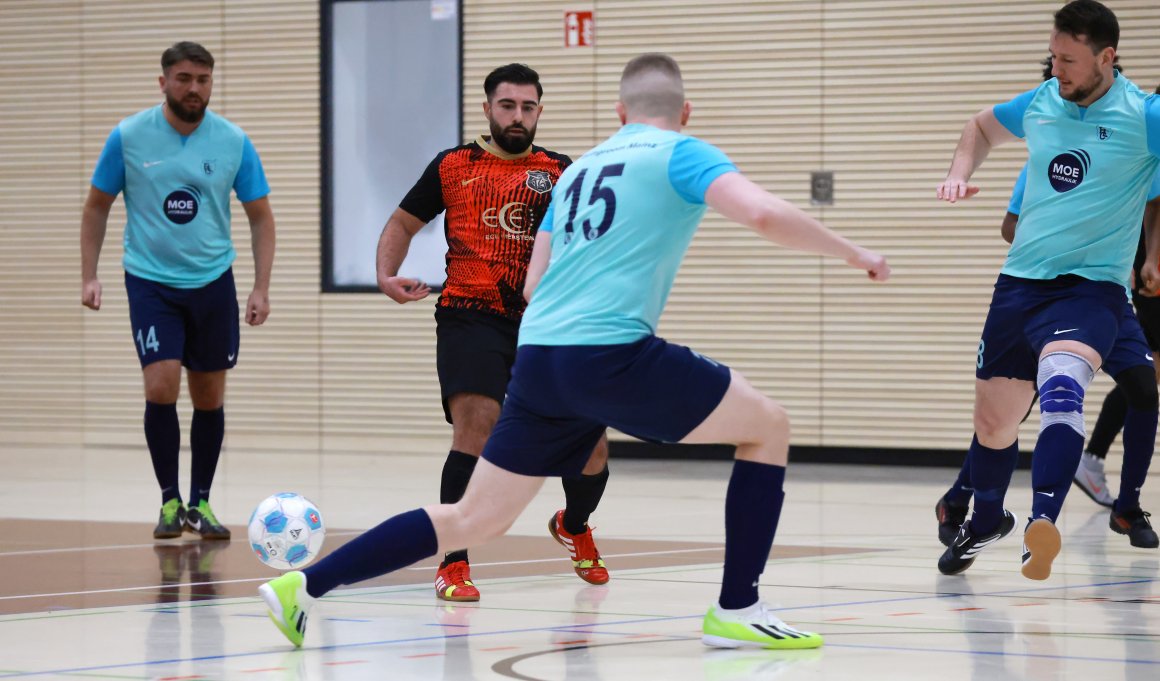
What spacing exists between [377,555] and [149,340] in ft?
12.3

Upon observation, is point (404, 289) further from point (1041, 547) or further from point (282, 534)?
point (1041, 547)

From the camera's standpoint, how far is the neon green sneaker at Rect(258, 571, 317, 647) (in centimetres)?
493

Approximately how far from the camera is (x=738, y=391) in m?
4.82

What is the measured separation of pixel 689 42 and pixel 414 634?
364 inches

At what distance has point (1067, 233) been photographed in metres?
6.30

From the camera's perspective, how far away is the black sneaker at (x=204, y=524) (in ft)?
27.3

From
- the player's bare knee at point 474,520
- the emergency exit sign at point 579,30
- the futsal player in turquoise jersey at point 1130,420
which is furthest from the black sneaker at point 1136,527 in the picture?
the emergency exit sign at point 579,30

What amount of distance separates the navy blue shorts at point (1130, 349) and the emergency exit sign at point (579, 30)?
7.07 meters

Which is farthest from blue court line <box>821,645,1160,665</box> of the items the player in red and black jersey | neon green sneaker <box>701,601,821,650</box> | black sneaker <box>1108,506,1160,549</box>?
black sneaker <box>1108,506,1160,549</box>

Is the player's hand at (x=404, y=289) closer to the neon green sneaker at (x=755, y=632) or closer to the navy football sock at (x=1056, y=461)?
the neon green sneaker at (x=755, y=632)

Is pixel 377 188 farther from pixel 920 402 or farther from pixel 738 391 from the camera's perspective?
pixel 738 391

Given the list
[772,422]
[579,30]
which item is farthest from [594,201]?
[579,30]

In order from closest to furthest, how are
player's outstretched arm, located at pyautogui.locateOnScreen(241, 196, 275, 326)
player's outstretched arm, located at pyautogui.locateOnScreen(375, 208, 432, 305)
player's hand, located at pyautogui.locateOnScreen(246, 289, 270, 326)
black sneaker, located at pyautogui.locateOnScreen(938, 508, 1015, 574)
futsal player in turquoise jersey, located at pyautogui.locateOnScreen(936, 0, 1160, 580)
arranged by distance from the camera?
1. futsal player in turquoise jersey, located at pyautogui.locateOnScreen(936, 0, 1160, 580)
2. player's outstretched arm, located at pyautogui.locateOnScreen(375, 208, 432, 305)
3. black sneaker, located at pyautogui.locateOnScreen(938, 508, 1015, 574)
4. player's hand, located at pyautogui.locateOnScreen(246, 289, 270, 326)
5. player's outstretched arm, located at pyautogui.locateOnScreen(241, 196, 275, 326)

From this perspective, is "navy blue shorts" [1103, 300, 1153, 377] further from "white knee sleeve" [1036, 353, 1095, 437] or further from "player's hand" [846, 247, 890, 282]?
"player's hand" [846, 247, 890, 282]
